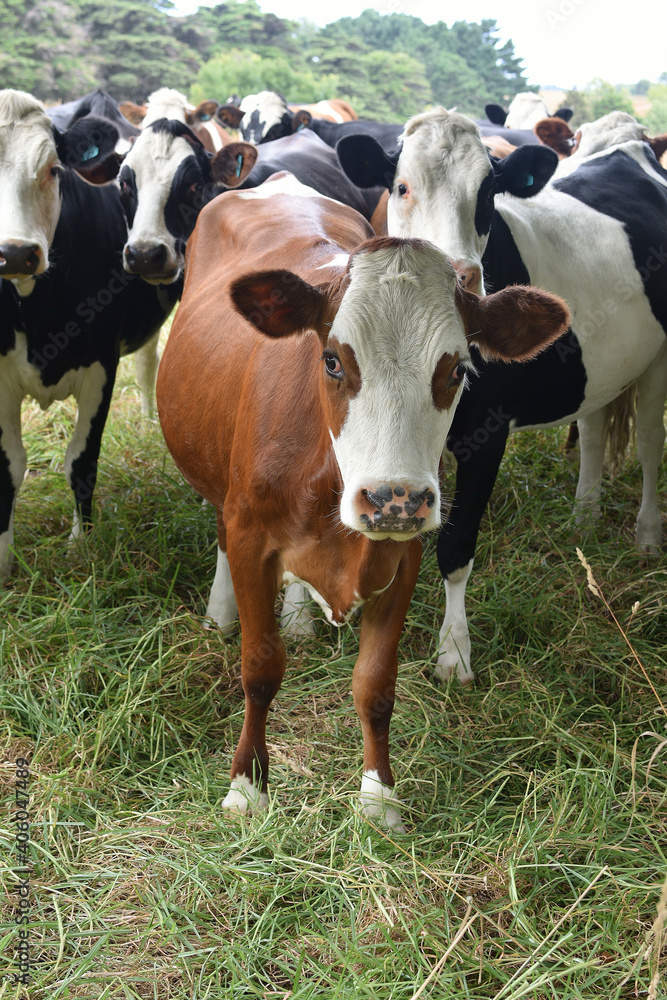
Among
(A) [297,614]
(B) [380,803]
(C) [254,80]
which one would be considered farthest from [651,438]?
(C) [254,80]

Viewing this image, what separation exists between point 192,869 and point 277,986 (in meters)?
0.43

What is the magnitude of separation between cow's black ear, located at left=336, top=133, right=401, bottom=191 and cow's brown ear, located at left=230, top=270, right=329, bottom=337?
1.57 meters

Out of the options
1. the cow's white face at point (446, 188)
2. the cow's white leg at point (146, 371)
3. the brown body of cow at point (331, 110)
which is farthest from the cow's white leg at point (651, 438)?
the brown body of cow at point (331, 110)

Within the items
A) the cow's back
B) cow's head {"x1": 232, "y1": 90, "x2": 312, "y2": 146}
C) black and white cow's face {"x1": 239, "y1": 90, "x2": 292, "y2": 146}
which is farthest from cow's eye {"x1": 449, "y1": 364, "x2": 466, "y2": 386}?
black and white cow's face {"x1": 239, "y1": 90, "x2": 292, "y2": 146}

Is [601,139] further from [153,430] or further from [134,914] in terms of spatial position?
[134,914]

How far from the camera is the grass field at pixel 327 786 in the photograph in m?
2.20

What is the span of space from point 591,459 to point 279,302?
3.12m

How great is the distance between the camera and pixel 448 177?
10.8 feet

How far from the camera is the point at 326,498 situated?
7.84ft

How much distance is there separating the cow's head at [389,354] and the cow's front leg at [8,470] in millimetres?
2220

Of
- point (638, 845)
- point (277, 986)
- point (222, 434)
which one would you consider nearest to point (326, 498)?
point (222, 434)

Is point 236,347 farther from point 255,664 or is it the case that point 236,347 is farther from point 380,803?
point 380,803

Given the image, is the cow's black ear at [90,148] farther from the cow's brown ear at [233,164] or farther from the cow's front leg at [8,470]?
the cow's front leg at [8,470]

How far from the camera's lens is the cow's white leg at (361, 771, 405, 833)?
263 cm
